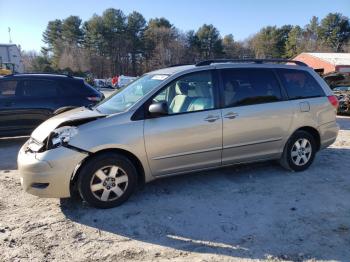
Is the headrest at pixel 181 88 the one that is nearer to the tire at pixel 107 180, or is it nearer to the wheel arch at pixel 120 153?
the wheel arch at pixel 120 153

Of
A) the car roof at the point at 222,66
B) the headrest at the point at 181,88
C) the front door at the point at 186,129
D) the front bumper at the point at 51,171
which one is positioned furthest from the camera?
the car roof at the point at 222,66

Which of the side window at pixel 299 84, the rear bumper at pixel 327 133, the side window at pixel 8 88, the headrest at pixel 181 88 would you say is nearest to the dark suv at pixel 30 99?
the side window at pixel 8 88

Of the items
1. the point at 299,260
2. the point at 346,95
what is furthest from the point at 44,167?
the point at 346,95

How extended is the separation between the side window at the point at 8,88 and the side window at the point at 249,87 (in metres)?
5.34

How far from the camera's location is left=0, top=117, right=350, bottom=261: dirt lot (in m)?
3.65

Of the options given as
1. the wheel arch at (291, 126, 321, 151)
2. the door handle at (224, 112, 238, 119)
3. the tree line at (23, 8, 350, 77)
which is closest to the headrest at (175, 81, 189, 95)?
the door handle at (224, 112, 238, 119)

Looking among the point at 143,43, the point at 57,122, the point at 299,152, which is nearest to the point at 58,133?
the point at 57,122

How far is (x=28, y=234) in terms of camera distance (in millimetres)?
4066

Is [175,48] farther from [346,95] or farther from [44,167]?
[44,167]

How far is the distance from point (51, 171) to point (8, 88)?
4879mm

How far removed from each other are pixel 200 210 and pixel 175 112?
131 centimetres

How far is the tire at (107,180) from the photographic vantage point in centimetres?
445

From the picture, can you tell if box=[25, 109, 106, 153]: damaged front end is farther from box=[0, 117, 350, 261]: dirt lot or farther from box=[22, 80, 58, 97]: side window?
box=[22, 80, 58, 97]: side window

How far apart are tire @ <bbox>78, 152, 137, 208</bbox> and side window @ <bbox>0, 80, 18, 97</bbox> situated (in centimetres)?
487
